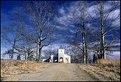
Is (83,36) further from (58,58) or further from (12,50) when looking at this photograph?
(58,58)

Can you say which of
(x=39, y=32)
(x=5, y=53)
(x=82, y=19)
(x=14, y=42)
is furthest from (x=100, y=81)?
(x=5, y=53)

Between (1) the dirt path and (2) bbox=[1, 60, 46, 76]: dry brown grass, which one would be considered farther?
(2) bbox=[1, 60, 46, 76]: dry brown grass

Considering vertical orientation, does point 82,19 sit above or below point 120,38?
above

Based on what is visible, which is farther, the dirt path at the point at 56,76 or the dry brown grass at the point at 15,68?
the dry brown grass at the point at 15,68

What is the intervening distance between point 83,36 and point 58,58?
138ft

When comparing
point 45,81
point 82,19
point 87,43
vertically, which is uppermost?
point 82,19

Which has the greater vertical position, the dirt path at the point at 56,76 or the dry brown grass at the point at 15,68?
the dry brown grass at the point at 15,68

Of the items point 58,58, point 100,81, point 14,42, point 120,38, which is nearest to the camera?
point 100,81

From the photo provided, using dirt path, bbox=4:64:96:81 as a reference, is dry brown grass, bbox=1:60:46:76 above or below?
above

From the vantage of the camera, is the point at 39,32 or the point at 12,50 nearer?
the point at 39,32

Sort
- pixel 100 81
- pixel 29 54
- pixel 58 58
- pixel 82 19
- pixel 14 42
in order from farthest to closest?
pixel 58 58 < pixel 29 54 < pixel 14 42 < pixel 82 19 < pixel 100 81

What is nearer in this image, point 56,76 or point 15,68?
point 56,76

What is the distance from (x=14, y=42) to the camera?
193 feet

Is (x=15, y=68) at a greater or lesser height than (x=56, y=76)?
greater
